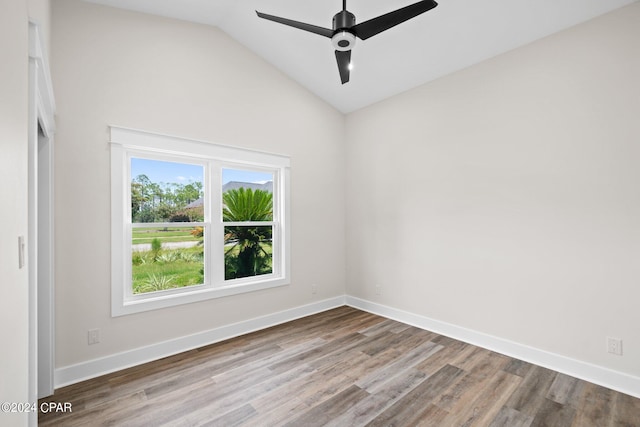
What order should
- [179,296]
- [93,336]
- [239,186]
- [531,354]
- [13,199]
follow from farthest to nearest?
[239,186] → [179,296] → [531,354] → [93,336] → [13,199]

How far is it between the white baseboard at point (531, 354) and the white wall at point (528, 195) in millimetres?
59

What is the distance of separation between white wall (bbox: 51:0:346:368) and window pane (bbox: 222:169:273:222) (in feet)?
1.14

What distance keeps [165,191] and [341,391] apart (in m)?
2.56

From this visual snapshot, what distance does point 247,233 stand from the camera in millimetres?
3801

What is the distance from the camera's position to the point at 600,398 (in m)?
2.29

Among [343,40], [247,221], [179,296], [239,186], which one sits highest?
[343,40]

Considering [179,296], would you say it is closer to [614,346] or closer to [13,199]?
[13,199]

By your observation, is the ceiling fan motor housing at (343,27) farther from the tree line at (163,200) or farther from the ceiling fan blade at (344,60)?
the tree line at (163,200)

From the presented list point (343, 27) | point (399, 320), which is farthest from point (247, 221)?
point (343, 27)

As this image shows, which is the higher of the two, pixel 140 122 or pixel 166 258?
pixel 140 122

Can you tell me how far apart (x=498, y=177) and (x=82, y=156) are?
3915 millimetres

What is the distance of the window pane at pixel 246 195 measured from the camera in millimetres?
3597

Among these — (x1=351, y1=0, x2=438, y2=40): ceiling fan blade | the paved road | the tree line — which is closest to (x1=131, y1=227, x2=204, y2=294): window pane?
the paved road

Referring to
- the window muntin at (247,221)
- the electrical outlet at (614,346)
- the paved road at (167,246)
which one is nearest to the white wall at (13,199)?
the paved road at (167,246)
